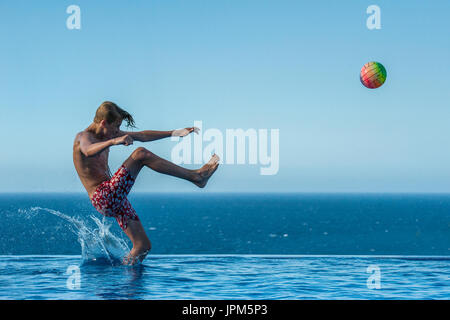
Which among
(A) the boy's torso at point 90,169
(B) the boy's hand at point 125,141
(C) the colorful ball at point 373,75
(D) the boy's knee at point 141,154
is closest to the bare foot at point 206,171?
(D) the boy's knee at point 141,154

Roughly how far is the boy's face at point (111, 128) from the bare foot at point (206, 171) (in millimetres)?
1067

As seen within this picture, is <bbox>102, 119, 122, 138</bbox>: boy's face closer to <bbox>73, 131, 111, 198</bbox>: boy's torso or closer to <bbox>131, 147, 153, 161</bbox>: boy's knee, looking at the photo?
<bbox>73, 131, 111, 198</bbox>: boy's torso

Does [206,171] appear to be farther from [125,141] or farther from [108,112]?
[108,112]

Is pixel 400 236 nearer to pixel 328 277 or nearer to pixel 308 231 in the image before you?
pixel 308 231

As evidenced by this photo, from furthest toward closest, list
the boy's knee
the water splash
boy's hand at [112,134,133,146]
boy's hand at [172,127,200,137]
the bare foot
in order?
1. the water splash
2. boy's hand at [172,127,200,137]
3. the bare foot
4. the boy's knee
5. boy's hand at [112,134,133,146]

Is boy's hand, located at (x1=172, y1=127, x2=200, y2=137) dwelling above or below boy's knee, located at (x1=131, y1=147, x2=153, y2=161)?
above

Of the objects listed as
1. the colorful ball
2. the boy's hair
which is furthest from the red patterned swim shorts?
the colorful ball

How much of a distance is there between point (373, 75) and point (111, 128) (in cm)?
414

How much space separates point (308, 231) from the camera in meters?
85.9

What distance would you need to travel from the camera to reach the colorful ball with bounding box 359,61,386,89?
8.84m

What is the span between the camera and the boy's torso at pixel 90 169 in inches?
272

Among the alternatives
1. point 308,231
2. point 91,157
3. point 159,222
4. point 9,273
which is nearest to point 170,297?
point 91,157

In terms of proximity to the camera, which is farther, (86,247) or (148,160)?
(86,247)
